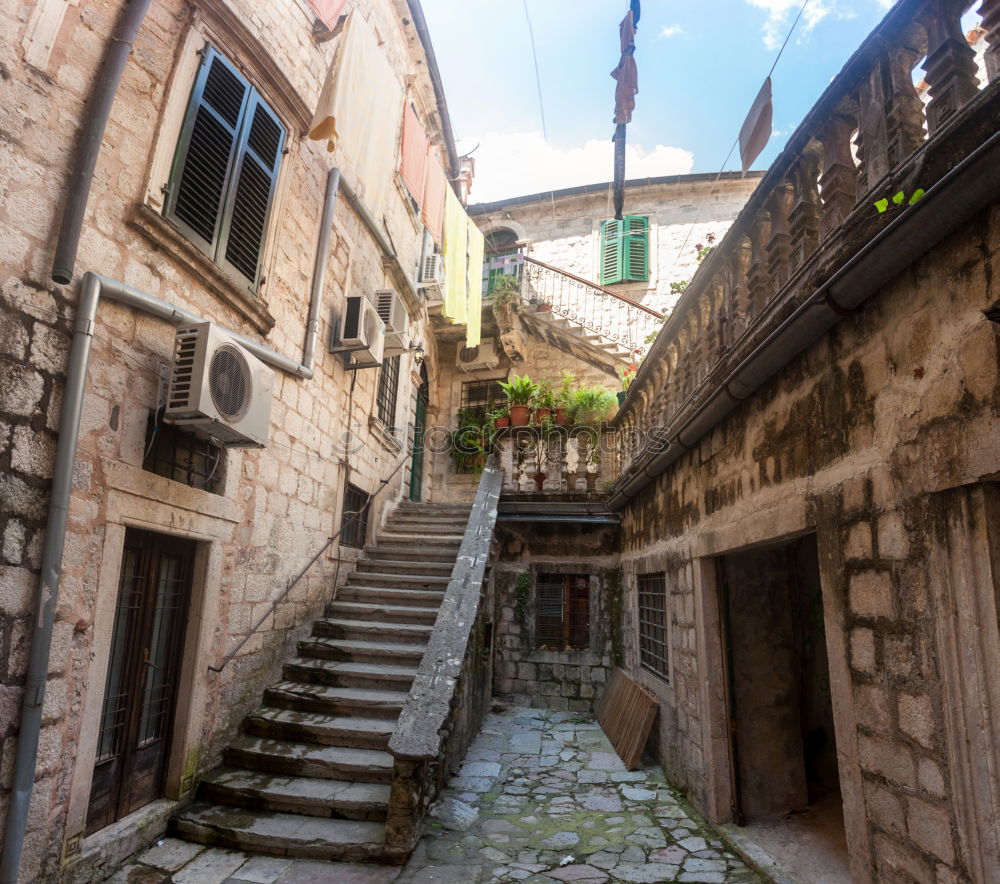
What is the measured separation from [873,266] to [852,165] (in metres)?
0.85

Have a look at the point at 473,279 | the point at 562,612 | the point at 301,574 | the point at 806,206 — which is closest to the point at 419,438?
the point at 473,279

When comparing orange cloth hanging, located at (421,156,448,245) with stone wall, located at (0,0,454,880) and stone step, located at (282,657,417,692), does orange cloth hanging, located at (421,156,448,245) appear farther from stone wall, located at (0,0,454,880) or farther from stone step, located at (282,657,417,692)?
stone step, located at (282,657,417,692)

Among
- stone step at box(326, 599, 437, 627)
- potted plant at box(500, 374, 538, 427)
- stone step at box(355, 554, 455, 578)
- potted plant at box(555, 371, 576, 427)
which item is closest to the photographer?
stone step at box(326, 599, 437, 627)

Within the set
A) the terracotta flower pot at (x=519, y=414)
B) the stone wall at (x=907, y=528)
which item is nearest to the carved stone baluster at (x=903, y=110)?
Answer: the stone wall at (x=907, y=528)

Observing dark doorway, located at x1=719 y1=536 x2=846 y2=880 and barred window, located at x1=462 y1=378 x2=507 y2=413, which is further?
barred window, located at x1=462 y1=378 x2=507 y2=413

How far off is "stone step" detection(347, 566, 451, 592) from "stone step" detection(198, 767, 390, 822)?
278cm

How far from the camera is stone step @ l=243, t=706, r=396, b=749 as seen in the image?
16.3 feet

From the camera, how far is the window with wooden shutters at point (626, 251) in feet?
49.1

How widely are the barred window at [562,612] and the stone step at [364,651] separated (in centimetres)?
323

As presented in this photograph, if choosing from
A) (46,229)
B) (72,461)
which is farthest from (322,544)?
(46,229)

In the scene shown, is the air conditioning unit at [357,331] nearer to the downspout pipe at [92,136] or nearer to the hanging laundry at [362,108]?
the hanging laundry at [362,108]

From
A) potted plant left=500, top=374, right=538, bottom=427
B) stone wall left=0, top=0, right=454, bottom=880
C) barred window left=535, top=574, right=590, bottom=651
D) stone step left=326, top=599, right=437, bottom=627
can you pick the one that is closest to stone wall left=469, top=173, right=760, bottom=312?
potted plant left=500, top=374, right=538, bottom=427

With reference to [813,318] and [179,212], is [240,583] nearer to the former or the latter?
[179,212]

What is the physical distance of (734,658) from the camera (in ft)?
15.2
